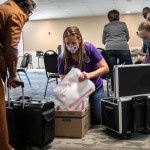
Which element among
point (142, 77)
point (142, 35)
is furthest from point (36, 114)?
point (142, 35)

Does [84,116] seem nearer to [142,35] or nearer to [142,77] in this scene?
[142,77]

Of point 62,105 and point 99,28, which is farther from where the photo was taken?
point 99,28

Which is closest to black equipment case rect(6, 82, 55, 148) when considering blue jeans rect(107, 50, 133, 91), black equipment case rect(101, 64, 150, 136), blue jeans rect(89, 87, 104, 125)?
black equipment case rect(101, 64, 150, 136)

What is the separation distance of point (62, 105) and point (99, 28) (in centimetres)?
992

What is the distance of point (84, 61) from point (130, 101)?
2.01ft

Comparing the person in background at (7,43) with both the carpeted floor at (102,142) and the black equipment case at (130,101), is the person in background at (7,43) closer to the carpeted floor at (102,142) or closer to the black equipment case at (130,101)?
the carpeted floor at (102,142)

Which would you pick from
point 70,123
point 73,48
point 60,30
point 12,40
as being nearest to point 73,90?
point 70,123

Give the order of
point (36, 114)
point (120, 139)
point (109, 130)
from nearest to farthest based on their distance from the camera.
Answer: point (36, 114)
point (120, 139)
point (109, 130)

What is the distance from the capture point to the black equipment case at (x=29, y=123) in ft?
6.38

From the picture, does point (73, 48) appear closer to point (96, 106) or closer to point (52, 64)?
point (96, 106)

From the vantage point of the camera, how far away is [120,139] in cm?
226

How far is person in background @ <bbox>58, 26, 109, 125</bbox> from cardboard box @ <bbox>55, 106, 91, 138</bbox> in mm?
359

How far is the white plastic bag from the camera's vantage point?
7.49 feet

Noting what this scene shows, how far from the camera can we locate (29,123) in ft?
6.43
